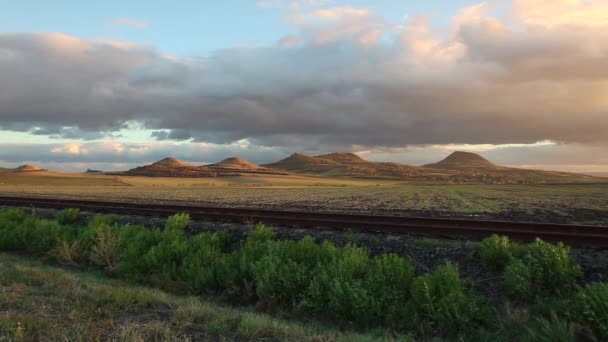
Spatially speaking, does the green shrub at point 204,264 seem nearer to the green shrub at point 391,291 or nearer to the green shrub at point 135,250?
the green shrub at point 135,250

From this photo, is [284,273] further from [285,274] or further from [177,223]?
[177,223]

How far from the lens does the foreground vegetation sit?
23.5 ft

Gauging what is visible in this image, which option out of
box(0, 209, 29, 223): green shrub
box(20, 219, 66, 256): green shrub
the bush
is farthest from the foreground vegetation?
box(0, 209, 29, 223): green shrub

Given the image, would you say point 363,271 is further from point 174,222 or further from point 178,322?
point 174,222

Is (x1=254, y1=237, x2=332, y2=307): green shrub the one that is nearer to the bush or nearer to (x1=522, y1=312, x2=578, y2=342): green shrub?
(x1=522, y1=312, x2=578, y2=342): green shrub

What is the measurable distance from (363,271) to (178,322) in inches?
167

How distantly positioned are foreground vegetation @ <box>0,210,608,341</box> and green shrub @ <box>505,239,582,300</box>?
19 mm

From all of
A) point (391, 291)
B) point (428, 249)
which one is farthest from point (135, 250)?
point (428, 249)

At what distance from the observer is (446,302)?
7.70 m

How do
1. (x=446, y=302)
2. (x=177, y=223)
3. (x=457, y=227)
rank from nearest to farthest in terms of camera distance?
(x=446, y=302) → (x=457, y=227) → (x=177, y=223)

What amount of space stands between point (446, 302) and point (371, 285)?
1.50 metres

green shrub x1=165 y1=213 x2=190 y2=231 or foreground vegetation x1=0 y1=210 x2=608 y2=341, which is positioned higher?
green shrub x1=165 y1=213 x2=190 y2=231

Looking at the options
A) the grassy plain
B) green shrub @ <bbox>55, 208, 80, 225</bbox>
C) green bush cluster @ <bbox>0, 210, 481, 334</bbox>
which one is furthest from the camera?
the grassy plain

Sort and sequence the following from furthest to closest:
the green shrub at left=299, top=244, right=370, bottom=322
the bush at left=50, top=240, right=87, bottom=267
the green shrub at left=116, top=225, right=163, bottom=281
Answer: the bush at left=50, top=240, right=87, bottom=267 < the green shrub at left=116, top=225, right=163, bottom=281 < the green shrub at left=299, top=244, right=370, bottom=322
